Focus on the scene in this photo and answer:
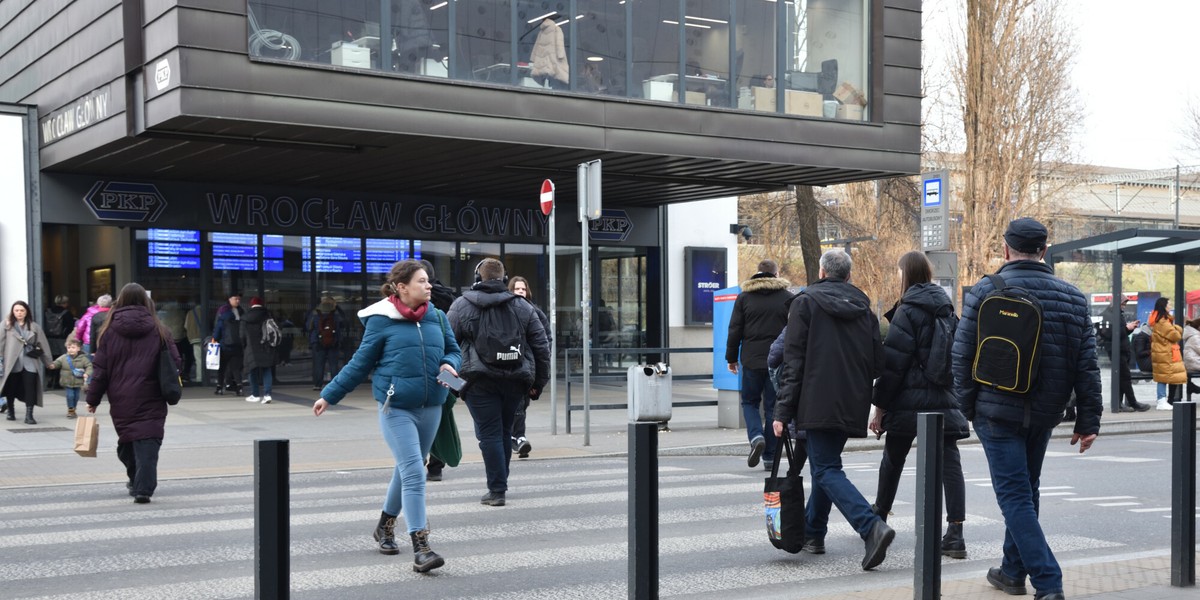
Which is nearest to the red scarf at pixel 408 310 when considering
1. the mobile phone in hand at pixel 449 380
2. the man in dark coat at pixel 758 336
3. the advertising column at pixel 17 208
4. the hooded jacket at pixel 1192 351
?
the mobile phone in hand at pixel 449 380

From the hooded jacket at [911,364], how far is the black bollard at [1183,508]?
3.76 feet

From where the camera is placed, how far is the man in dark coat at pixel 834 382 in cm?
650

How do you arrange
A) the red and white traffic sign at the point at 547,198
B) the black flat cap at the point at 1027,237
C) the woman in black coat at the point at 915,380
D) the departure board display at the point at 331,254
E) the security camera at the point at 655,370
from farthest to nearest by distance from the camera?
the departure board display at the point at 331,254 → the red and white traffic sign at the point at 547,198 → the security camera at the point at 655,370 → the woman in black coat at the point at 915,380 → the black flat cap at the point at 1027,237

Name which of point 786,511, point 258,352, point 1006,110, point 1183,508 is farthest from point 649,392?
point 1006,110

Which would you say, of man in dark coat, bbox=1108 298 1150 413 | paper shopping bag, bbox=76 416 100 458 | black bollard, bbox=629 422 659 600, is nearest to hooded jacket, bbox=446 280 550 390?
paper shopping bag, bbox=76 416 100 458

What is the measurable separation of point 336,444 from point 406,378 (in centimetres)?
714

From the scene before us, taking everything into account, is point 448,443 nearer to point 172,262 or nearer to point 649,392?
point 649,392

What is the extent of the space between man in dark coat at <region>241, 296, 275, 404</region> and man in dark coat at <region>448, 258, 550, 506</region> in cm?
1035

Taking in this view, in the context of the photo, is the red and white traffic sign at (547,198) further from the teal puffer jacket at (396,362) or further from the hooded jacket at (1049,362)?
the hooded jacket at (1049,362)

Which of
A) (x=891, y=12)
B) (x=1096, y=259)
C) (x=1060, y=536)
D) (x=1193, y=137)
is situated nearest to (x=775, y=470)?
(x=1060, y=536)

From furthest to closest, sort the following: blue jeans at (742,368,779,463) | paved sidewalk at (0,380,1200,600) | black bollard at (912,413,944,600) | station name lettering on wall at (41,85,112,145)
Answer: station name lettering on wall at (41,85,112,145)
blue jeans at (742,368,779,463)
paved sidewalk at (0,380,1200,600)
black bollard at (912,413,944,600)

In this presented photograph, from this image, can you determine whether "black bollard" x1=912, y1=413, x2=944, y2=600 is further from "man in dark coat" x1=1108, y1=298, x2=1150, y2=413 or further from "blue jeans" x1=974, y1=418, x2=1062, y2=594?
"man in dark coat" x1=1108, y1=298, x2=1150, y2=413

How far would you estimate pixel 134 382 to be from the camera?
9.18 metres

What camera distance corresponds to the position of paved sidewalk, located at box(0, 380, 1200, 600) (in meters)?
6.13
